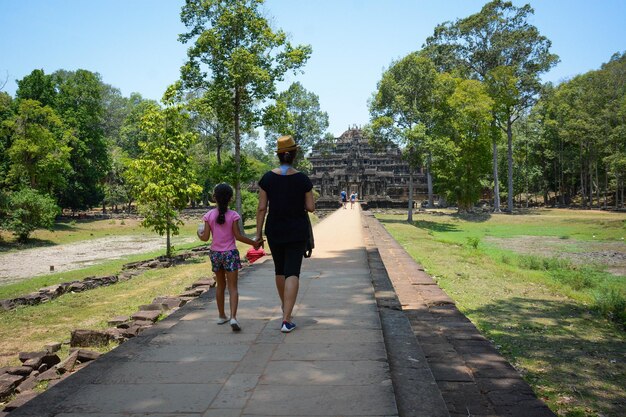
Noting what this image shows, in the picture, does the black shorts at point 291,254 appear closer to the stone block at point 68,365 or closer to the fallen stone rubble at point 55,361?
the fallen stone rubble at point 55,361

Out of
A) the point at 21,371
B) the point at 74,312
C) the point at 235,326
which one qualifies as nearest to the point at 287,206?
the point at 235,326

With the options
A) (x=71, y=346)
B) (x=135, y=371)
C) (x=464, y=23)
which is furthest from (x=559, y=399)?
(x=464, y=23)

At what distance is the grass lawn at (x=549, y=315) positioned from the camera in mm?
4410

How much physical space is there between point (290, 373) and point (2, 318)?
819 centimetres

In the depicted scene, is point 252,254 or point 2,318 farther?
point 2,318

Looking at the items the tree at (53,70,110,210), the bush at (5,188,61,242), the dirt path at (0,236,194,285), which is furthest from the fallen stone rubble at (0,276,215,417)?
the tree at (53,70,110,210)

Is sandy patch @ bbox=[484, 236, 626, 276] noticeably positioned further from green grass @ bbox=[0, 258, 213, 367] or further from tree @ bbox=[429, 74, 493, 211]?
green grass @ bbox=[0, 258, 213, 367]

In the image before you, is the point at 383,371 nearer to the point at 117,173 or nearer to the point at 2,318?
the point at 2,318

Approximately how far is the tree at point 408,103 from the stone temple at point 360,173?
23.7m

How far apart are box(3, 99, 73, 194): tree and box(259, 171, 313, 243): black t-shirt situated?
30201 millimetres

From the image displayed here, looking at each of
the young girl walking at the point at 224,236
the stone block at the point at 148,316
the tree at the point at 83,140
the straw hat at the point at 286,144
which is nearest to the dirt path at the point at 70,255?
the stone block at the point at 148,316

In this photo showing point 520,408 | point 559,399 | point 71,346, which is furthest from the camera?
point 71,346

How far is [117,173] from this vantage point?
49594 mm

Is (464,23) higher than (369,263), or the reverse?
(464,23)
